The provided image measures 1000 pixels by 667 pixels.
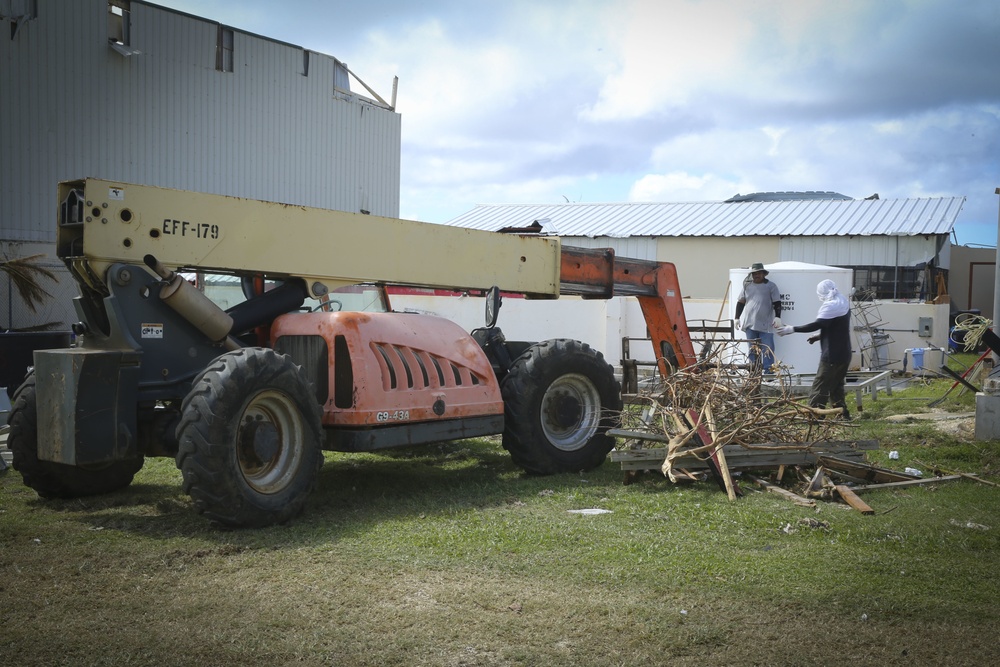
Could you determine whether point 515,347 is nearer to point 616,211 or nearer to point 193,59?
point 193,59

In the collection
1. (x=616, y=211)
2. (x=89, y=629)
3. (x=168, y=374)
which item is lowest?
(x=89, y=629)

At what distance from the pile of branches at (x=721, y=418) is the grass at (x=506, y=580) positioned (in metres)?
0.49

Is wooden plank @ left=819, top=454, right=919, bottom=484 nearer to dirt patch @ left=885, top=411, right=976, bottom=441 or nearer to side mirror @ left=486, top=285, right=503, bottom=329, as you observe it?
dirt patch @ left=885, top=411, right=976, bottom=441

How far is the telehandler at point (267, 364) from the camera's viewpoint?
254 inches

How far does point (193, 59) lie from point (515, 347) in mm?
15807

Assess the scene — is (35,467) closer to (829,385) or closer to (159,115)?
(829,385)

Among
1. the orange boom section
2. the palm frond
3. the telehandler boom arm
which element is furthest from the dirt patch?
the palm frond

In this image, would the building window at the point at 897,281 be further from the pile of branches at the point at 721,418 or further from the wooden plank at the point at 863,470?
the wooden plank at the point at 863,470


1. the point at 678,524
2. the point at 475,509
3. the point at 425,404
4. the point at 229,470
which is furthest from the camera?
the point at 425,404

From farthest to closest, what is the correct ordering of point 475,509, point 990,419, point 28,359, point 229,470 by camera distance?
1. point 28,359
2. point 990,419
3. point 475,509
4. point 229,470

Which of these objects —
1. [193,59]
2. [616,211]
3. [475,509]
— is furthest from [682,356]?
[616,211]

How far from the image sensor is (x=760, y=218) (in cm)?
3350

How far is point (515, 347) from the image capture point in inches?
380

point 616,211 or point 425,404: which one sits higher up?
point 616,211
